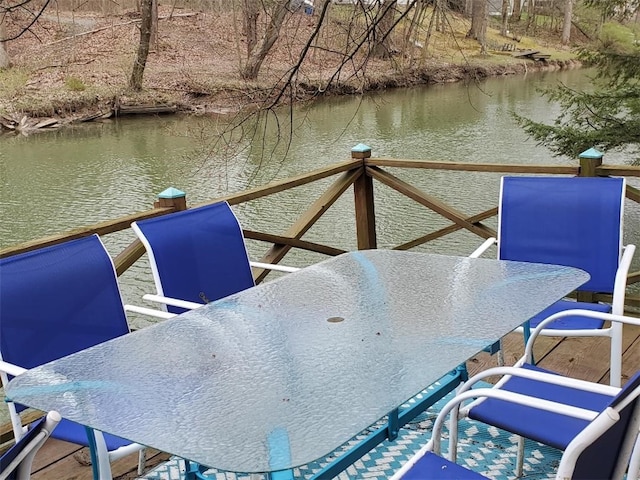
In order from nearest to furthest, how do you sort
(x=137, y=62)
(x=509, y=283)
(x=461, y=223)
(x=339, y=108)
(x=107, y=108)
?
(x=509, y=283), (x=461, y=223), (x=339, y=108), (x=137, y=62), (x=107, y=108)

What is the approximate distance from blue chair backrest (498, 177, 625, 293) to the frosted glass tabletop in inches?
20.6

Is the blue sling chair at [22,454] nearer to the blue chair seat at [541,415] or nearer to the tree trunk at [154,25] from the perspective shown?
the blue chair seat at [541,415]

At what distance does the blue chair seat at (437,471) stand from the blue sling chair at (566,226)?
1082 millimetres

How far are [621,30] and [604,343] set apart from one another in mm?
5364

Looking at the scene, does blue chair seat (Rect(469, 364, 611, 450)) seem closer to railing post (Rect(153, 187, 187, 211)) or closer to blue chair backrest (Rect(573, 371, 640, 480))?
blue chair backrest (Rect(573, 371, 640, 480))

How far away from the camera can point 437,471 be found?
1.48 m

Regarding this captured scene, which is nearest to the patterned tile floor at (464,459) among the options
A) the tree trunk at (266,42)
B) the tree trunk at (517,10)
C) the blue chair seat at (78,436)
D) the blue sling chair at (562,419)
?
the blue sling chair at (562,419)

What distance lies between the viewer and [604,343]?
3035 millimetres

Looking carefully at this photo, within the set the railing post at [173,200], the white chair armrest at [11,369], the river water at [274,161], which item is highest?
the railing post at [173,200]

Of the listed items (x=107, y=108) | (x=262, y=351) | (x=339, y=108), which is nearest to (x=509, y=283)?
(x=262, y=351)

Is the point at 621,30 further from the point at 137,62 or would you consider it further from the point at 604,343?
the point at 137,62

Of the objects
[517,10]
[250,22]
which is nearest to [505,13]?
[517,10]

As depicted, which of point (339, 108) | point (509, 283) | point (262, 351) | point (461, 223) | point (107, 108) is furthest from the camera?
point (107, 108)

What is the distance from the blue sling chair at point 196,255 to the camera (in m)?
2.43
